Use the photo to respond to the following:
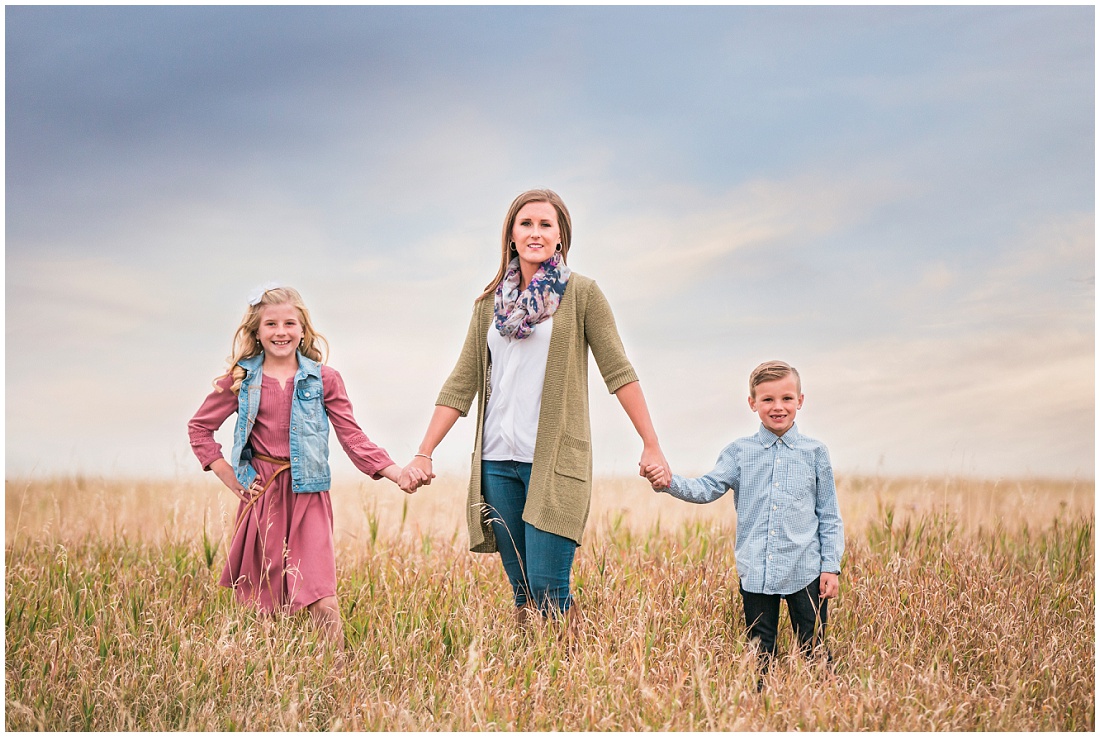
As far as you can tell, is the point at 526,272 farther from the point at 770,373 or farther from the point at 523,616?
the point at 523,616

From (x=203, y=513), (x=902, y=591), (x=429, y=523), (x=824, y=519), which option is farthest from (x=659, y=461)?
(x=203, y=513)

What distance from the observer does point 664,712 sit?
355 cm

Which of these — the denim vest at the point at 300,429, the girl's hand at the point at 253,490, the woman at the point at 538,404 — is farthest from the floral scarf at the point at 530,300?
the girl's hand at the point at 253,490

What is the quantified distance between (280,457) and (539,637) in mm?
1420

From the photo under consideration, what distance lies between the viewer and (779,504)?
4.00m

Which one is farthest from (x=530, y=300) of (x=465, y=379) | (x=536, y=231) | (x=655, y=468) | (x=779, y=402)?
(x=779, y=402)

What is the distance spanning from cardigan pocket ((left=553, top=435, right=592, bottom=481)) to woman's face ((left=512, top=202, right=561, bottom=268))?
81 centimetres

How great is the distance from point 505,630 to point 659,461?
1.03 metres

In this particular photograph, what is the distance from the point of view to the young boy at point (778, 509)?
396 cm

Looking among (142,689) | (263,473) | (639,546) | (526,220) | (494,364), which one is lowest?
(142,689)

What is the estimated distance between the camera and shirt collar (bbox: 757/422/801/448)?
161 inches

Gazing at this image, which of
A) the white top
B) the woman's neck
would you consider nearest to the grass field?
the white top

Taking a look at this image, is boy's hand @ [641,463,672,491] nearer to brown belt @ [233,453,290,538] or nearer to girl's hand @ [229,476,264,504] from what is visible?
brown belt @ [233,453,290,538]

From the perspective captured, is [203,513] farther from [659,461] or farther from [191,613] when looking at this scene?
[659,461]
